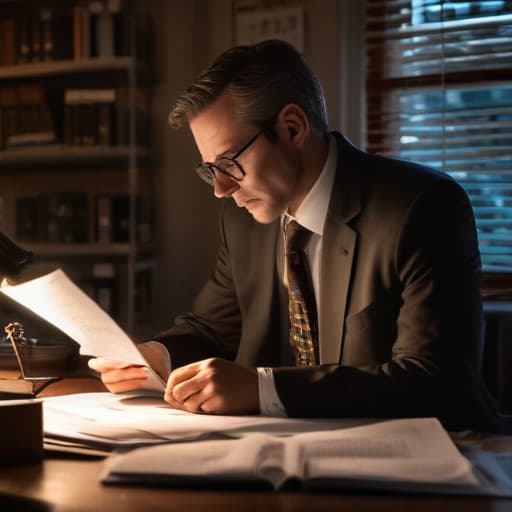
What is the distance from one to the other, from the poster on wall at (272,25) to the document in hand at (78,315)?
1732 millimetres

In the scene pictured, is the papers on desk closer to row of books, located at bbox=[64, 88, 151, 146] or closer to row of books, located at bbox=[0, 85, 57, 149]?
row of books, located at bbox=[64, 88, 151, 146]

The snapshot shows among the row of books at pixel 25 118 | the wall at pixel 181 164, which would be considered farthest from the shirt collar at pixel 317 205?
the row of books at pixel 25 118

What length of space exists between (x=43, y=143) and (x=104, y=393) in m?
2.05

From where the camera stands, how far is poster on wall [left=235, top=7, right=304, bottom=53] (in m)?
2.68

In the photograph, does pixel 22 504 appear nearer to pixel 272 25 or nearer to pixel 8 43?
pixel 272 25

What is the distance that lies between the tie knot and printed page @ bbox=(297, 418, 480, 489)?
0.61m

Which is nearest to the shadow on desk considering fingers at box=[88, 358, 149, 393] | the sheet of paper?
the sheet of paper

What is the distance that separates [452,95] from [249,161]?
139 cm

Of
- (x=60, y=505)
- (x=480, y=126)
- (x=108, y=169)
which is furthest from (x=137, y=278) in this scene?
(x=60, y=505)

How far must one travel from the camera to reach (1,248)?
0.99 m

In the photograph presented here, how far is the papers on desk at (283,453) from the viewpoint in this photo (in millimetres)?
740

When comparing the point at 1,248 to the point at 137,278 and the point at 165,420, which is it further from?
the point at 137,278

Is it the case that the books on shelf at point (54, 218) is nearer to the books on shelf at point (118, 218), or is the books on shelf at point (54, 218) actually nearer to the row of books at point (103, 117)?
A: the books on shelf at point (118, 218)

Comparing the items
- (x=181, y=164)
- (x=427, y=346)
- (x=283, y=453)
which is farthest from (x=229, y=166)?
(x=181, y=164)
